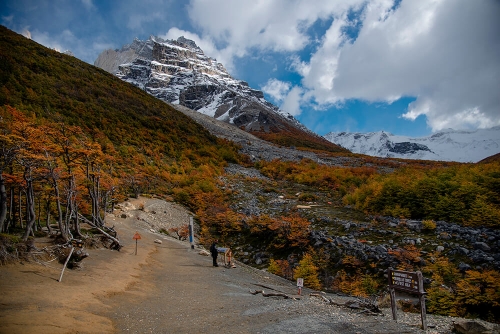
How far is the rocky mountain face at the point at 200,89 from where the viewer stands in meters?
112

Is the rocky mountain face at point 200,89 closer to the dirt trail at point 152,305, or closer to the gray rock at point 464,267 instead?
the dirt trail at point 152,305

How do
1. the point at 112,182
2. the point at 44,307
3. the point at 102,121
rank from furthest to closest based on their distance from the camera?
the point at 102,121, the point at 112,182, the point at 44,307

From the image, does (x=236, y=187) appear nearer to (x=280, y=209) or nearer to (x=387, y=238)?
(x=280, y=209)

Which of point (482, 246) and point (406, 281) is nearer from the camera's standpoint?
point (406, 281)

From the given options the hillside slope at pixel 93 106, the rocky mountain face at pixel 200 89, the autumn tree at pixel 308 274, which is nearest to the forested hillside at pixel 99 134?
the hillside slope at pixel 93 106

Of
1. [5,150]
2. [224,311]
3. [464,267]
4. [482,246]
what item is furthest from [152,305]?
[482,246]

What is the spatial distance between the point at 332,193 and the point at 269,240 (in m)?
15.1

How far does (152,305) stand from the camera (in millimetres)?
8227

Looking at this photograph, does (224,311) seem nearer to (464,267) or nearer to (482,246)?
(464,267)

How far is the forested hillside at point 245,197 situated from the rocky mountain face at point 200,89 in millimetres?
60185

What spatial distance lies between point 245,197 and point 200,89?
12245 centimetres

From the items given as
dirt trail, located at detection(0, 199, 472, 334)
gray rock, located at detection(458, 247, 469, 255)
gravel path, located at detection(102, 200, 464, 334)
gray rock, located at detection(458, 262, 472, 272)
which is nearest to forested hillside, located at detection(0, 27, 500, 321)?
gray rock, located at detection(458, 262, 472, 272)

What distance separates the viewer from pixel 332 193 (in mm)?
31062

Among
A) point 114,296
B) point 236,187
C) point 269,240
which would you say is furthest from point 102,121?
point 114,296
